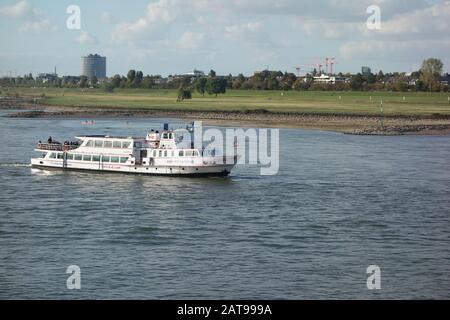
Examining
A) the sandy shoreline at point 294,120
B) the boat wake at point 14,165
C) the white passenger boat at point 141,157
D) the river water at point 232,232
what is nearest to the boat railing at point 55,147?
the white passenger boat at point 141,157

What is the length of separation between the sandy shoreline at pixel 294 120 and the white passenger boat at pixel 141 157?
50196 mm

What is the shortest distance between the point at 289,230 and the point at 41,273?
1495cm

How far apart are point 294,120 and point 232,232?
3612 inches

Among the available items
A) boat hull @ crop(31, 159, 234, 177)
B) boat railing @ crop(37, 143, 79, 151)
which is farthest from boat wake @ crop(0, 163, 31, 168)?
boat railing @ crop(37, 143, 79, 151)

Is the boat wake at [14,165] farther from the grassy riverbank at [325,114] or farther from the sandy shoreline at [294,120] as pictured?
the grassy riverbank at [325,114]

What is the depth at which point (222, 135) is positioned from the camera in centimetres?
10850

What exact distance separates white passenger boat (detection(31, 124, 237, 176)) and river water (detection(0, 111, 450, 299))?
3.41 ft

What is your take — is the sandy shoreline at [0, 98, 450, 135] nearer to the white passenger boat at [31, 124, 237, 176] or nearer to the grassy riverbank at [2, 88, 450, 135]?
the grassy riverbank at [2, 88, 450, 135]

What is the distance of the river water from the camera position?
37.1m

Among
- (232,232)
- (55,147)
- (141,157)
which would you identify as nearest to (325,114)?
(55,147)
